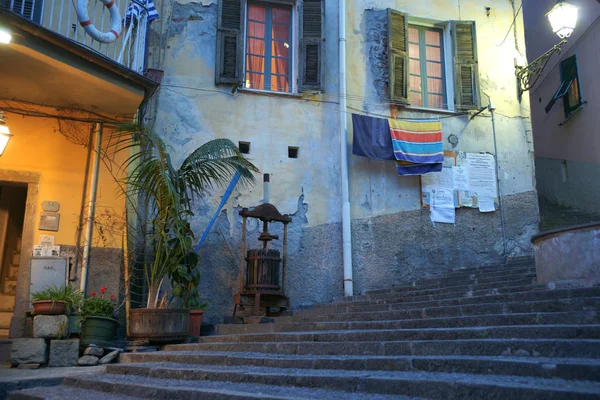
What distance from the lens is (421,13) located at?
11.7m

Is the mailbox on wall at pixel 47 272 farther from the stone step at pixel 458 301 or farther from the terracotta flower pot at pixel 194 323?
the stone step at pixel 458 301

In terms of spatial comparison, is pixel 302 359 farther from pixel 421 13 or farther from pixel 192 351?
pixel 421 13

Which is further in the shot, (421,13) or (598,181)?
(598,181)

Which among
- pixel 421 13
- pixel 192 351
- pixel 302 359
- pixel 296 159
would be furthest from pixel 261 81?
pixel 302 359

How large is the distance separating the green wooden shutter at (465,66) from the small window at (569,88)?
3753mm

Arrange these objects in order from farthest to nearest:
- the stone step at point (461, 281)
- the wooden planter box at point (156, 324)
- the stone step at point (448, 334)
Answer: the stone step at point (461, 281)
the wooden planter box at point (156, 324)
the stone step at point (448, 334)

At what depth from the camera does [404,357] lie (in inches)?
188

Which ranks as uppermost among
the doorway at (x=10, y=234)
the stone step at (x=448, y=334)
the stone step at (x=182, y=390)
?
the doorway at (x=10, y=234)

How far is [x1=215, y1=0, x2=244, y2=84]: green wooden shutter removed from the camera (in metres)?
10.4

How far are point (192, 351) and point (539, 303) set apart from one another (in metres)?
3.72

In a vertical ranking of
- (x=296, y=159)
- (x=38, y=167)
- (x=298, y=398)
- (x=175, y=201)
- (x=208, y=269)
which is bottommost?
(x=298, y=398)

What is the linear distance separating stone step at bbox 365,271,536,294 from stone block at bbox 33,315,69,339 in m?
4.42

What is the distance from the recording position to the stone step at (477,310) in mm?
5336

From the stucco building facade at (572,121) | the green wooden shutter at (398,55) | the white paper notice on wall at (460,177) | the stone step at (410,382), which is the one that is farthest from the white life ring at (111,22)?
the stucco building facade at (572,121)
